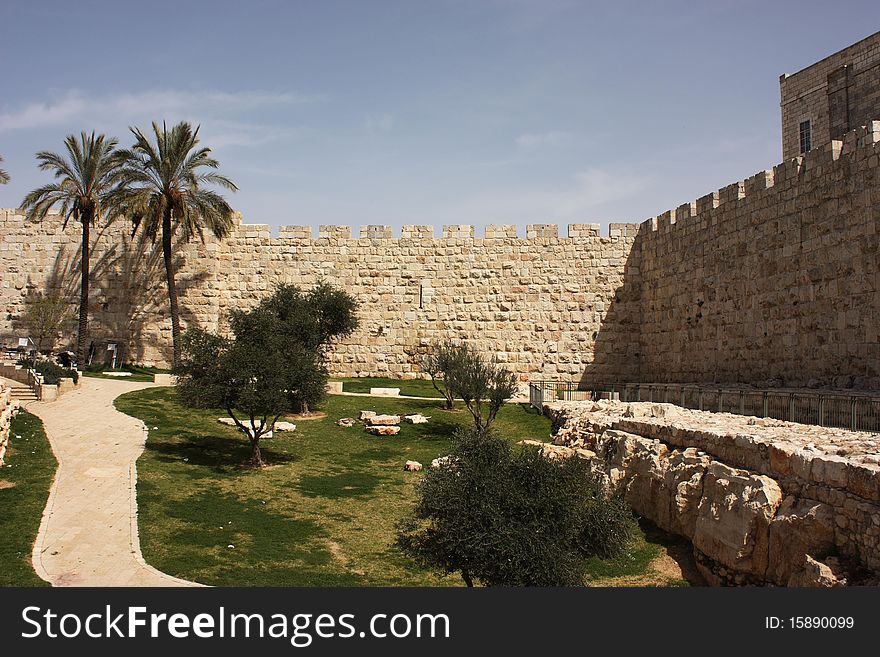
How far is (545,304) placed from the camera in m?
20.5

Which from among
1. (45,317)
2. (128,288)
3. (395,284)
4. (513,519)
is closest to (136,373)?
(128,288)

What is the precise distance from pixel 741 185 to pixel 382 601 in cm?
1278

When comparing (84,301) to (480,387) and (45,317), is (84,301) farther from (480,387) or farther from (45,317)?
(480,387)

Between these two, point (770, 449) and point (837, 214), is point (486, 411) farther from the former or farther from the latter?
point (770, 449)

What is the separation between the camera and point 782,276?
13.6 metres

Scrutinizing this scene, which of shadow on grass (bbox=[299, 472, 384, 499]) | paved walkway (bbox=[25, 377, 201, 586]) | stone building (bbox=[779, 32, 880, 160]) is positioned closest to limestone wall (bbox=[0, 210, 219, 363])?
paved walkway (bbox=[25, 377, 201, 586])

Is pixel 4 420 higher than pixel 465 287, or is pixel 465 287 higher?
pixel 465 287

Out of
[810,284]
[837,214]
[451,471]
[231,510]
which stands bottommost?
[231,510]

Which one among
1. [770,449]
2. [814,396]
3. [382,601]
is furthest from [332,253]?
[382,601]

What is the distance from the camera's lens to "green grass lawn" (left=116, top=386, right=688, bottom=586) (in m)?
7.79

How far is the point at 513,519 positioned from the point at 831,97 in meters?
17.5

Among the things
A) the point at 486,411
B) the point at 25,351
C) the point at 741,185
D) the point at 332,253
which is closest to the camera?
the point at 741,185

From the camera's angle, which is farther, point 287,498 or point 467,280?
point 467,280

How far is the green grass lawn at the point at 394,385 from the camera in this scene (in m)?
19.0
